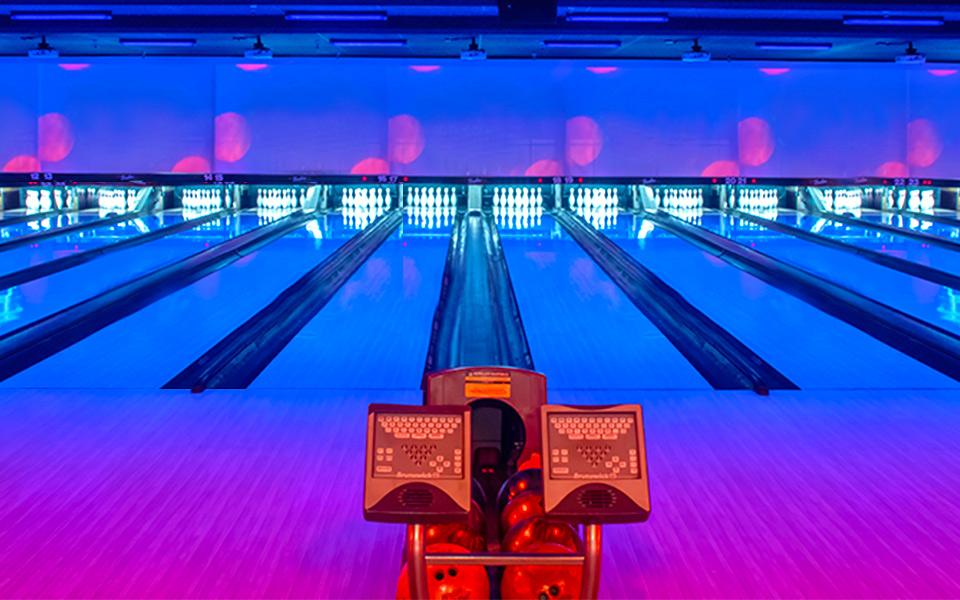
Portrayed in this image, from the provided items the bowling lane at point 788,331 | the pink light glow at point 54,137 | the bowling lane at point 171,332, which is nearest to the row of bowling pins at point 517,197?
the bowling lane at point 788,331

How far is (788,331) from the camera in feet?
15.3

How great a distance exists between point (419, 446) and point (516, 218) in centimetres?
840

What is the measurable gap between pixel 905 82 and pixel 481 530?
936 cm

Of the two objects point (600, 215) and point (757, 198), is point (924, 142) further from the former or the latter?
point (600, 215)

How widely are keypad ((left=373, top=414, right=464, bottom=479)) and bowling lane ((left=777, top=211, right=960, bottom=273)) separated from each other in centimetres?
570

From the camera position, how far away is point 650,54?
9.59 metres

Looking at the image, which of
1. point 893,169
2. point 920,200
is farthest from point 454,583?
point 920,200

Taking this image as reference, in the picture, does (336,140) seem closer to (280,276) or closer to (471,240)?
(471,240)

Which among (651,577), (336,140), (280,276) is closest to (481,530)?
(651,577)

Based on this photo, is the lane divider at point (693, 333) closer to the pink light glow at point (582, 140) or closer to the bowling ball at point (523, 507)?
the bowling ball at point (523, 507)

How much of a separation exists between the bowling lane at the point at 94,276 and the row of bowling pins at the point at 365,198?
2.25m

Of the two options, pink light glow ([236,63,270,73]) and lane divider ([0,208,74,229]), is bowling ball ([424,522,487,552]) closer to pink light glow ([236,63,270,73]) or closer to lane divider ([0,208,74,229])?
lane divider ([0,208,74,229])

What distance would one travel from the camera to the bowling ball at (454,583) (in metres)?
1.84

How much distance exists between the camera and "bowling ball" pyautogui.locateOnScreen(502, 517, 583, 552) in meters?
1.97
